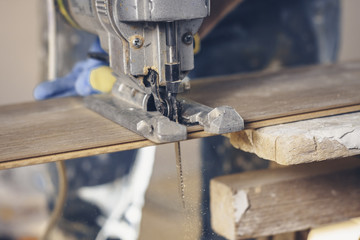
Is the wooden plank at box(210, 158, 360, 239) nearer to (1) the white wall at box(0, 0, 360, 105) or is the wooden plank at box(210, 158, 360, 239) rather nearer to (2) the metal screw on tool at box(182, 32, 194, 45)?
(2) the metal screw on tool at box(182, 32, 194, 45)

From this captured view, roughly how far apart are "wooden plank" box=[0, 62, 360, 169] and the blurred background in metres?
0.17

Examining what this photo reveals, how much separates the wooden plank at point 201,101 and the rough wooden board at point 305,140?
0.03m

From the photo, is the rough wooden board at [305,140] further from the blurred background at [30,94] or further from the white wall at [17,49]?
the white wall at [17,49]

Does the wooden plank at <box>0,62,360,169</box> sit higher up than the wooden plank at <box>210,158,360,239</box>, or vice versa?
the wooden plank at <box>0,62,360,169</box>

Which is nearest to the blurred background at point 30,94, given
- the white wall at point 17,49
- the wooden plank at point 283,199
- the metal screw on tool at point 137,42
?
the white wall at point 17,49

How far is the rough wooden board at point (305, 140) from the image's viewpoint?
1008 mm

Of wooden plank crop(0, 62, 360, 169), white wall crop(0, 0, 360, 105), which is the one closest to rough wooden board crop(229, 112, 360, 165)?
wooden plank crop(0, 62, 360, 169)

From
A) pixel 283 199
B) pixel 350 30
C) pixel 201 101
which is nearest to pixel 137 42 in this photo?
pixel 201 101

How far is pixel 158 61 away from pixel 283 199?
37cm

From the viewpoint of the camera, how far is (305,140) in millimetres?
1010

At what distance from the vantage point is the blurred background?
1271 millimetres

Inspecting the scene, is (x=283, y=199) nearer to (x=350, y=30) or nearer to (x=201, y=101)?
(x=201, y=101)

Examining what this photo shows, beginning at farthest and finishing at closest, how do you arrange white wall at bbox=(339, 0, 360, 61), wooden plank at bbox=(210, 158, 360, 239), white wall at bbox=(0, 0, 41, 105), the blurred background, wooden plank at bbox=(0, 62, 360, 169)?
white wall at bbox=(339, 0, 360, 61) → white wall at bbox=(0, 0, 41, 105) → the blurred background → wooden plank at bbox=(210, 158, 360, 239) → wooden plank at bbox=(0, 62, 360, 169)

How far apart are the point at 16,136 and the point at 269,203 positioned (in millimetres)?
502
